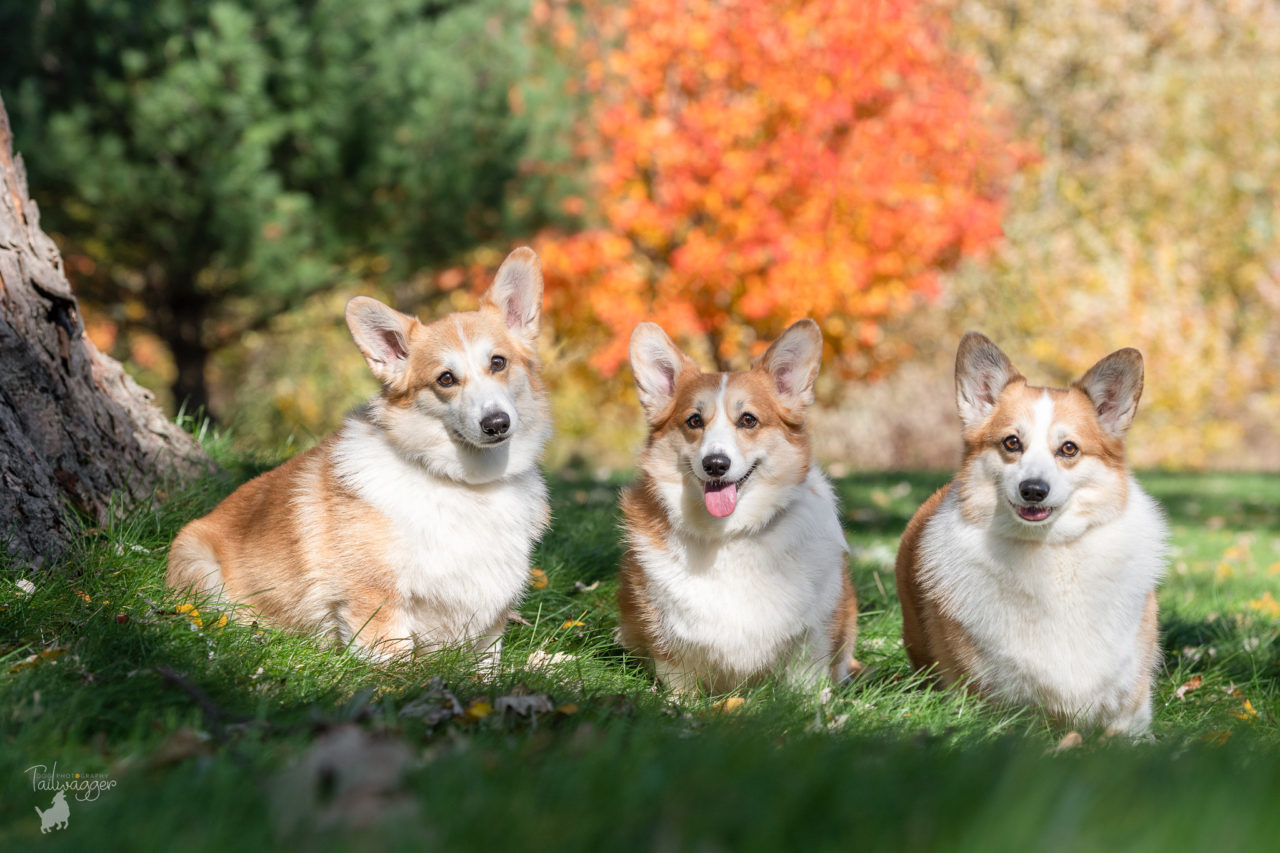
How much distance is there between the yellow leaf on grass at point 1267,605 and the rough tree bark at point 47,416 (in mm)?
4770

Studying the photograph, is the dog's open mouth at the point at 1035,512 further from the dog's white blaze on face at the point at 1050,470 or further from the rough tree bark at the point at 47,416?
the rough tree bark at the point at 47,416

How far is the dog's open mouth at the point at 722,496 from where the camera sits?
302 centimetres

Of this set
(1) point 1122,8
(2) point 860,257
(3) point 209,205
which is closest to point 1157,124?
(1) point 1122,8

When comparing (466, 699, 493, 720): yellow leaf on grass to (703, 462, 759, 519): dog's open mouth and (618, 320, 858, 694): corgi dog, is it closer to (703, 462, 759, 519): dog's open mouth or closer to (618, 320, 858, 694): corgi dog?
(618, 320, 858, 694): corgi dog

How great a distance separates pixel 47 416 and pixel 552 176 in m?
6.81

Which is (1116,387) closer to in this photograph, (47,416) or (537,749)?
(537,749)

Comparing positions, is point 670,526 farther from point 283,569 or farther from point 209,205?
point 209,205

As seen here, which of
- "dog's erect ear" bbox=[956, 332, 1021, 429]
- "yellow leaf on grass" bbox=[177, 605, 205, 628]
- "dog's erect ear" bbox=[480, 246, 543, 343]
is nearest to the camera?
"yellow leaf on grass" bbox=[177, 605, 205, 628]

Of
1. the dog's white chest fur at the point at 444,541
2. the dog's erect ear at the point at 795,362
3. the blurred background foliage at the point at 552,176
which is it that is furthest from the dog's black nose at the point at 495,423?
the blurred background foliage at the point at 552,176

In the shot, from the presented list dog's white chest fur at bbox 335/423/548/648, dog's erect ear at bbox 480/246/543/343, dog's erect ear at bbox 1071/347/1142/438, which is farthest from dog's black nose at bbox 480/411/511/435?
dog's erect ear at bbox 1071/347/1142/438

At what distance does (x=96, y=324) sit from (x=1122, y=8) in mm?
14574

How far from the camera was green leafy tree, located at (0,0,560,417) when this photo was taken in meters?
7.62

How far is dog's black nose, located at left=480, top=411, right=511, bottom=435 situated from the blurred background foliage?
261 centimetres

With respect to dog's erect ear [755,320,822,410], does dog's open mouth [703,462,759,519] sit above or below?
below
